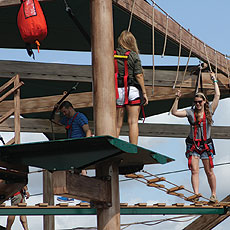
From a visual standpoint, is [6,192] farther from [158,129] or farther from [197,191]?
[158,129]

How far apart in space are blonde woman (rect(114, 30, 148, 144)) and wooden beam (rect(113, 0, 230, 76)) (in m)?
1.40

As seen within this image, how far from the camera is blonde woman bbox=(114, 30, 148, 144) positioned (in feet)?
23.5

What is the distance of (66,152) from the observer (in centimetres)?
522

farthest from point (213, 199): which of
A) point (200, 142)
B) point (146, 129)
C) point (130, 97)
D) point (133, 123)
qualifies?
point (146, 129)

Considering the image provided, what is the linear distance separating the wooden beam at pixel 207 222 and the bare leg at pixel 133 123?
371 centimetres

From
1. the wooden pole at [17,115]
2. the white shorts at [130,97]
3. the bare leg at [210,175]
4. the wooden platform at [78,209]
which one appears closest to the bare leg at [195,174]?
the bare leg at [210,175]

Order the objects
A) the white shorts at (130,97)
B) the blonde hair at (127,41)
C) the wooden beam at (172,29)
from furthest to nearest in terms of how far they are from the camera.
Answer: the wooden beam at (172,29)
the blonde hair at (127,41)
the white shorts at (130,97)

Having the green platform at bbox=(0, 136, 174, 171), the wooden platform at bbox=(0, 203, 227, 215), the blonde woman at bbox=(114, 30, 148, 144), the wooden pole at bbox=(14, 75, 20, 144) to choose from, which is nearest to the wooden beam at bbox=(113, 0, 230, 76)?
the blonde woman at bbox=(114, 30, 148, 144)

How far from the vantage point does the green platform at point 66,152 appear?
16.7 feet

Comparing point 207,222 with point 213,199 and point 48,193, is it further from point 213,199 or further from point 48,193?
point 48,193

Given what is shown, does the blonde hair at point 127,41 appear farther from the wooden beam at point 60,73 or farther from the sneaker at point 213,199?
the sneaker at point 213,199

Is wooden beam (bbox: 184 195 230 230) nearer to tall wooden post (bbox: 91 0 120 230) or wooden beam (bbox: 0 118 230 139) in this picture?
wooden beam (bbox: 0 118 230 139)

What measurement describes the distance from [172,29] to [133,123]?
113 inches

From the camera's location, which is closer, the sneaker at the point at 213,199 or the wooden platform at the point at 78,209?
the wooden platform at the point at 78,209
